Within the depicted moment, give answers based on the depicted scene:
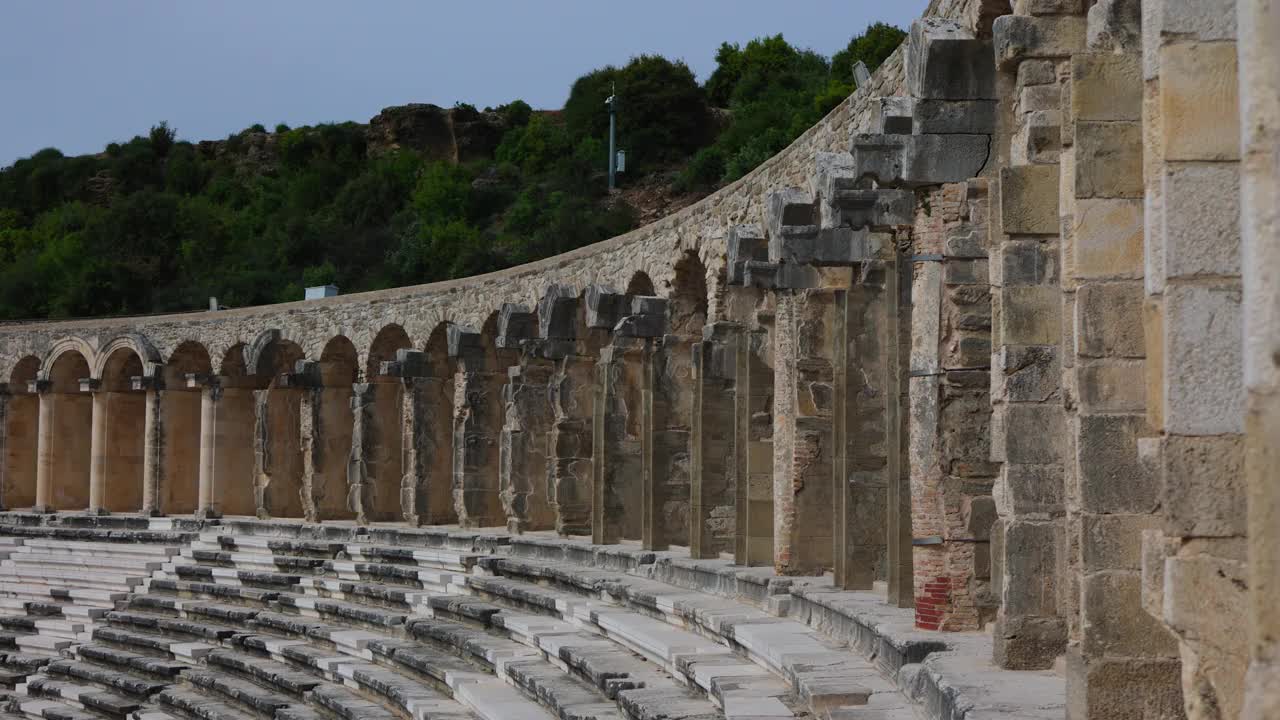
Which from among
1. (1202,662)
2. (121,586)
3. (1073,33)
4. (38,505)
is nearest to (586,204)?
(38,505)

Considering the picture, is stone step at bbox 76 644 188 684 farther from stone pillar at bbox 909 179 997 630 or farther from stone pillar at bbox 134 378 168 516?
stone pillar at bbox 909 179 997 630

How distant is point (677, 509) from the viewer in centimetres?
1619

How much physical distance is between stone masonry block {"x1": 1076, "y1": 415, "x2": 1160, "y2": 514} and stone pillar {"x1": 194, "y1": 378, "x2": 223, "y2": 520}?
2068 centimetres

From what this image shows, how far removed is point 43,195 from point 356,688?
55758mm

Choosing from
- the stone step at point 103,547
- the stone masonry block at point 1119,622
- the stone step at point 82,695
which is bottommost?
the stone step at point 82,695

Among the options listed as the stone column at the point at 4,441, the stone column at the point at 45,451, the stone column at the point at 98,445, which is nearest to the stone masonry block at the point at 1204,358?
the stone column at the point at 98,445

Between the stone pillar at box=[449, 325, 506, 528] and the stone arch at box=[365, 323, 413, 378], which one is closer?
the stone pillar at box=[449, 325, 506, 528]

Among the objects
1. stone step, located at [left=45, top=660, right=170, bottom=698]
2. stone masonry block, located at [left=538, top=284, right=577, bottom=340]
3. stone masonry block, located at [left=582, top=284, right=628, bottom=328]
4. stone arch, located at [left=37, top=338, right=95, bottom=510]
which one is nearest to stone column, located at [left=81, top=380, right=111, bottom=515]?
stone arch, located at [left=37, top=338, right=95, bottom=510]

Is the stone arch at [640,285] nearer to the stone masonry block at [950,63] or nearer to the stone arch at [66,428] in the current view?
the stone masonry block at [950,63]

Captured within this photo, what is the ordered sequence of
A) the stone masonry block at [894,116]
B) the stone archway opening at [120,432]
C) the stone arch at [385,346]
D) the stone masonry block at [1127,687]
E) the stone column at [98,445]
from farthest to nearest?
the stone archway opening at [120,432] < the stone column at [98,445] < the stone arch at [385,346] < the stone masonry block at [894,116] < the stone masonry block at [1127,687]

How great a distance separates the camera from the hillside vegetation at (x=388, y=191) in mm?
47000

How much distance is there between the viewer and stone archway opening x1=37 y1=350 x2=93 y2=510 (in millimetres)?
27766

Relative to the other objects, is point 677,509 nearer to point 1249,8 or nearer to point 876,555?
point 876,555

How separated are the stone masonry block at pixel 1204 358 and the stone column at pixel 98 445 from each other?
80.6 ft
